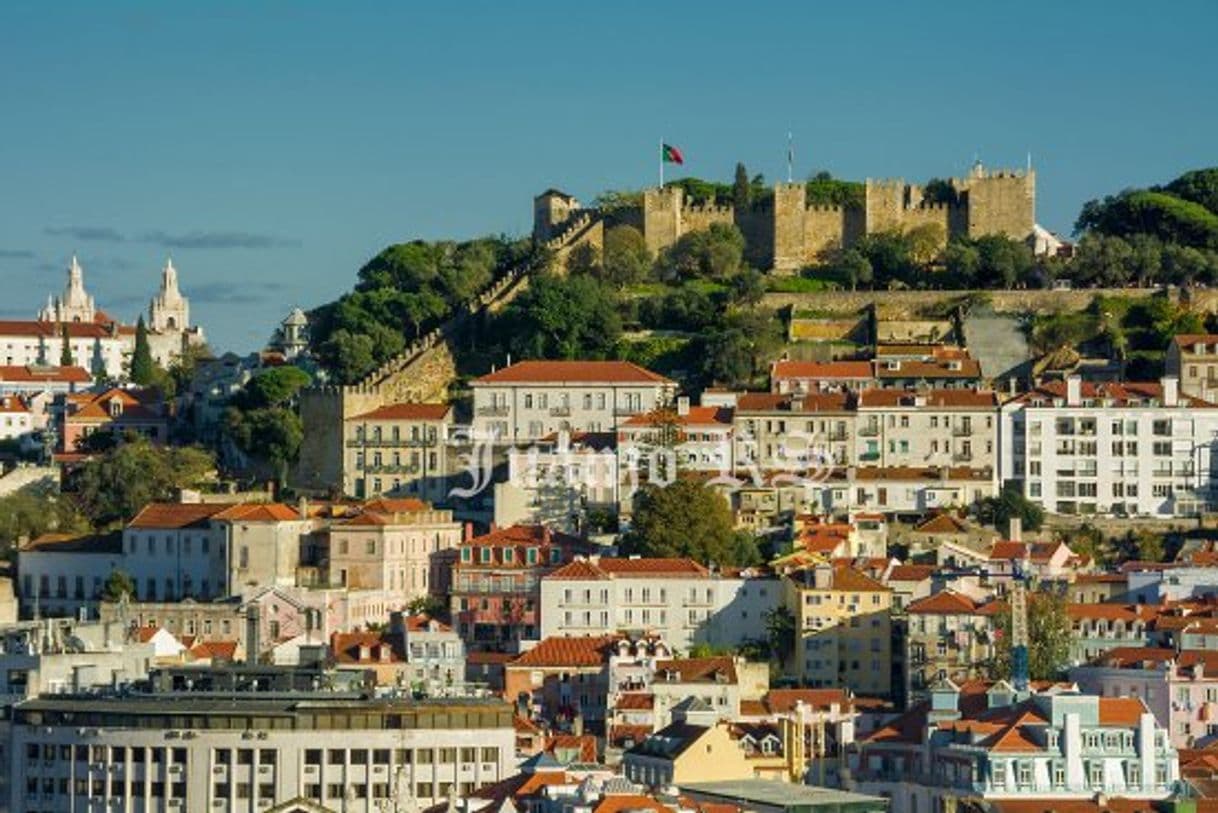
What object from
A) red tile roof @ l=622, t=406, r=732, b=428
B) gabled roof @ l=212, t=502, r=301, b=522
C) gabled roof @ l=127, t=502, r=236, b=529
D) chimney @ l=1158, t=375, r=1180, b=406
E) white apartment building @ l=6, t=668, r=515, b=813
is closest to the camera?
white apartment building @ l=6, t=668, r=515, b=813

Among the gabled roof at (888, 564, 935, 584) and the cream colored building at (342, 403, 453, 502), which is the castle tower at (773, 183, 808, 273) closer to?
the cream colored building at (342, 403, 453, 502)

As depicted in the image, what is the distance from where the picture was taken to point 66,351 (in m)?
141

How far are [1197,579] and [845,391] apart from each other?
14557 millimetres

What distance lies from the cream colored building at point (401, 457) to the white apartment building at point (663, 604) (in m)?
12.6

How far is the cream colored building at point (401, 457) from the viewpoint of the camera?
95.2 m

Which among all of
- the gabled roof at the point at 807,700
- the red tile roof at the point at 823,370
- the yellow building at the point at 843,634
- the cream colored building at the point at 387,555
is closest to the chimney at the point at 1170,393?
the red tile roof at the point at 823,370

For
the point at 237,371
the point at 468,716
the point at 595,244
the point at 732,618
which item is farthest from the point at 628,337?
the point at 468,716

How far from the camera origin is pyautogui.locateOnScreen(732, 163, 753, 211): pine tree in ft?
359

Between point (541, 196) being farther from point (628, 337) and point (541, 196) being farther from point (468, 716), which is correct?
point (468, 716)

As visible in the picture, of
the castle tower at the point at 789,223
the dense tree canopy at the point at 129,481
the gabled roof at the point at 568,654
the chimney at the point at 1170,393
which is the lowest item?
the gabled roof at the point at 568,654

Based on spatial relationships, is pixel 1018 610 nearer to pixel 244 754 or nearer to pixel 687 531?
pixel 687 531

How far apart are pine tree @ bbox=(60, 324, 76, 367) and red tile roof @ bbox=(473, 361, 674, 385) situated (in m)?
42.9

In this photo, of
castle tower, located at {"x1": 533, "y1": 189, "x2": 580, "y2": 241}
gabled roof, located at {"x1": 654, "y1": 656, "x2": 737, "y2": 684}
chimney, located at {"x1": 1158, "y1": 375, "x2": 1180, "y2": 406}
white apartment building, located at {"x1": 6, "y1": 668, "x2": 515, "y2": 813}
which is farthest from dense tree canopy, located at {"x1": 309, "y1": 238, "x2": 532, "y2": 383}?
white apartment building, located at {"x1": 6, "y1": 668, "x2": 515, "y2": 813}

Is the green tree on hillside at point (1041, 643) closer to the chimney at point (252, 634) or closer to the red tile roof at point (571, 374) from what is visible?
the chimney at point (252, 634)
